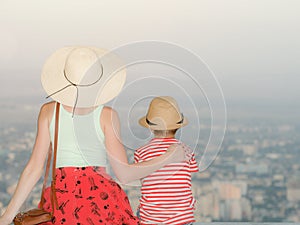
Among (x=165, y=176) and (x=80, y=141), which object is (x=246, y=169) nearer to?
(x=165, y=176)

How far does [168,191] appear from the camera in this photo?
8.84 feet

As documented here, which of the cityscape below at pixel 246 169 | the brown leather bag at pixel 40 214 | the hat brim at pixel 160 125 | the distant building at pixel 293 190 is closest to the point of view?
the brown leather bag at pixel 40 214

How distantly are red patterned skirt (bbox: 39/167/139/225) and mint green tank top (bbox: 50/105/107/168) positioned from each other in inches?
1.1

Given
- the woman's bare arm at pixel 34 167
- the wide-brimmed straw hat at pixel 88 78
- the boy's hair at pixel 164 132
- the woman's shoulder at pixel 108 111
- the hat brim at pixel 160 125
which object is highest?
the wide-brimmed straw hat at pixel 88 78

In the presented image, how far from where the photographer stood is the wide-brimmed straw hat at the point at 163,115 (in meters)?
2.62

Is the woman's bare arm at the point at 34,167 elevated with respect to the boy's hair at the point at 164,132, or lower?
lower

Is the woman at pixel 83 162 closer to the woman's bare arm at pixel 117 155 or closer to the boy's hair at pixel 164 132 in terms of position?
the woman's bare arm at pixel 117 155

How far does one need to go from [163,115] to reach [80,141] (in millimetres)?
469

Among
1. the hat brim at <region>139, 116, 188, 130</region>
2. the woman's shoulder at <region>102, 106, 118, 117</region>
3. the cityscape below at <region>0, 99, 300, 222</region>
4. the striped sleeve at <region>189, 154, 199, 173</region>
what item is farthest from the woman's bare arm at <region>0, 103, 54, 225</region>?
the cityscape below at <region>0, 99, 300, 222</region>

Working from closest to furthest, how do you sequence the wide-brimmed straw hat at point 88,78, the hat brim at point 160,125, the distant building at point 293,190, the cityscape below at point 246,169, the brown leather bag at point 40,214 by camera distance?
the brown leather bag at point 40,214 → the wide-brimmed straw hat at point 88,78 → the hat brim at point 160,125 → the cityscape below at point 246,169 → the distant building at point 293,190

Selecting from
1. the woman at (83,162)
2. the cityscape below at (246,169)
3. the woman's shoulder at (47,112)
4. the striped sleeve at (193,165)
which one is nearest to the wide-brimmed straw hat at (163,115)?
the striped sleeve at (193,165)

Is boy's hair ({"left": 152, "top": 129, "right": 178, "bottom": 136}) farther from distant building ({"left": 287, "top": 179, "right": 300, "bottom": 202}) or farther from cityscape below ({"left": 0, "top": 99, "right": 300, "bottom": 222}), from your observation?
distant building ({"left": 287, "top": 179, "right": 300, "bottom": 202})

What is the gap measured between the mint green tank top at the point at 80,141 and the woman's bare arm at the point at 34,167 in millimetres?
27

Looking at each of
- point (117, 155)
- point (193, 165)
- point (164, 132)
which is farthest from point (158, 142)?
point (117, 155)
